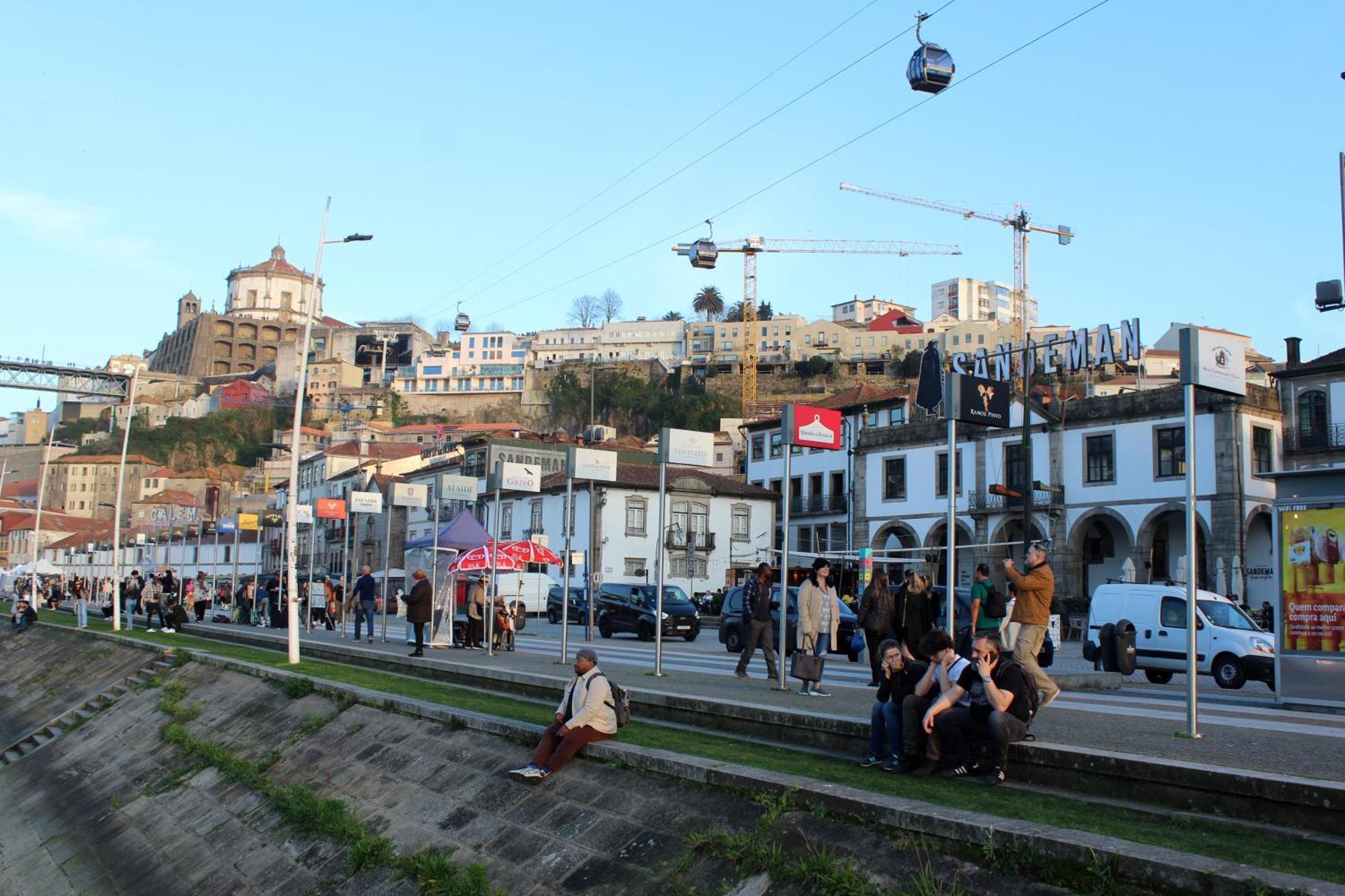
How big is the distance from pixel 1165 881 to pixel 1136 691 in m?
12.2

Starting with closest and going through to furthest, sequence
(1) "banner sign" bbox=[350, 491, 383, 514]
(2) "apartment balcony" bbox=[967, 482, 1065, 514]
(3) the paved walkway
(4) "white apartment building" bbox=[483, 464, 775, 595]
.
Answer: (3) the paved walkway < (1) "banner sign" bbox=[350, 491, 383, 514] < (2) "apartment balcony" bbox=[967, 482, 1065, 514] < (4) "white apartment building" bbox=[483, 464, 775, 595]

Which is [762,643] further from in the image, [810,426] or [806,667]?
[810,426]

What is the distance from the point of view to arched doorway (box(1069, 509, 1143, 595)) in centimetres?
4969

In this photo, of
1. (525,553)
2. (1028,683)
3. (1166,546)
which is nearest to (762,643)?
(1028,683)

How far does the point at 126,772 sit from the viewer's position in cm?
1852

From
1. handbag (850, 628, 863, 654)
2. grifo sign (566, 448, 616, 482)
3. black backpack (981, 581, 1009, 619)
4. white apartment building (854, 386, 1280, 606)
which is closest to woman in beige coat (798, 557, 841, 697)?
black backpack (981, 581, 1009, 619)

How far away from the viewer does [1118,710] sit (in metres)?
12.9

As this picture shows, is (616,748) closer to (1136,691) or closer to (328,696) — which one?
(328,696)

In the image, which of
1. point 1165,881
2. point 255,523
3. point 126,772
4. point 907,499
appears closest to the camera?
point 1165,881

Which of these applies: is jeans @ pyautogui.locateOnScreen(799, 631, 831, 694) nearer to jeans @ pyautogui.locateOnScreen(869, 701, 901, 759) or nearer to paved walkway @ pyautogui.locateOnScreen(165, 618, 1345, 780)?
paved walkway @ pyautogui.locateOnScreen(165, 618, 1345, 780)

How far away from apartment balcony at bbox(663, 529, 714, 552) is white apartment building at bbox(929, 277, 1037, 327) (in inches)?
4400

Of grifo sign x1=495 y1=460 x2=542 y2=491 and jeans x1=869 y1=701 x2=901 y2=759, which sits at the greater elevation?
grifo sign x1=495 y1=460 x2=542 y2=491

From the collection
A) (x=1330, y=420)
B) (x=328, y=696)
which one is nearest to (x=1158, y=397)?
(x=1330, y=420)

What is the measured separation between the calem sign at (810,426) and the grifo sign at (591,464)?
4.59 meters
